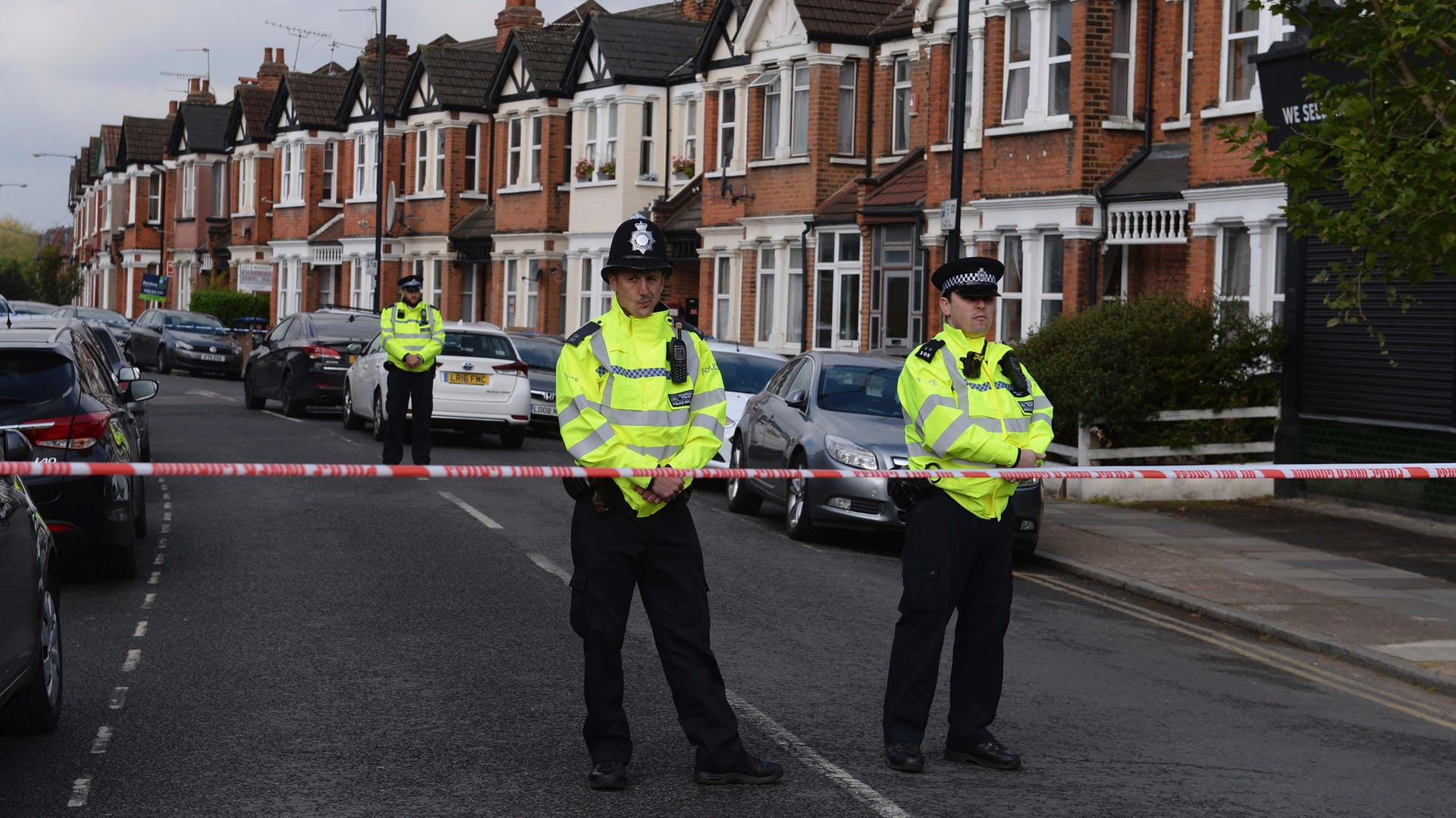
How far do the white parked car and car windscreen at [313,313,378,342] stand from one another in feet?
24.2

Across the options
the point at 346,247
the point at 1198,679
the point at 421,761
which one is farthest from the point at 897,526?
the point at 346,247

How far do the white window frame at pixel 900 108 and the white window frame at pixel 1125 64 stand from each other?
721cm

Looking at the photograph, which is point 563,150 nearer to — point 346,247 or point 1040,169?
point 346,247

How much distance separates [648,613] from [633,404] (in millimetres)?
776

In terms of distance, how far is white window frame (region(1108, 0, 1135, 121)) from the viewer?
2467cm

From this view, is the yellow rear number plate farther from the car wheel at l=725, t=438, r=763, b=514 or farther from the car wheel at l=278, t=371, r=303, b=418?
the car wheel at l=278, t=371, r=303, b=418

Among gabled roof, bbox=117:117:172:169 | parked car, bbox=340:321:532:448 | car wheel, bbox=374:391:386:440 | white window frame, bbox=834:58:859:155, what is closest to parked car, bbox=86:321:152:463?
car wheel, bbox=374:391:386:440

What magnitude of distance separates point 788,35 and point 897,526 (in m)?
21.8

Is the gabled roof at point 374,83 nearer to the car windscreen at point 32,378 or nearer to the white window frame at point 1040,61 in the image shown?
the white window frame at point 1040,61

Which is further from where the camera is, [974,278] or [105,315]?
[105,315]

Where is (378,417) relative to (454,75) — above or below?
below

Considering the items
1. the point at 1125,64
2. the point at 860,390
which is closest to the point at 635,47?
the point at 1125,64

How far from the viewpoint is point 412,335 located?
57.0 feet

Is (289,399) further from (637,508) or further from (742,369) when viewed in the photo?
(637,508)
